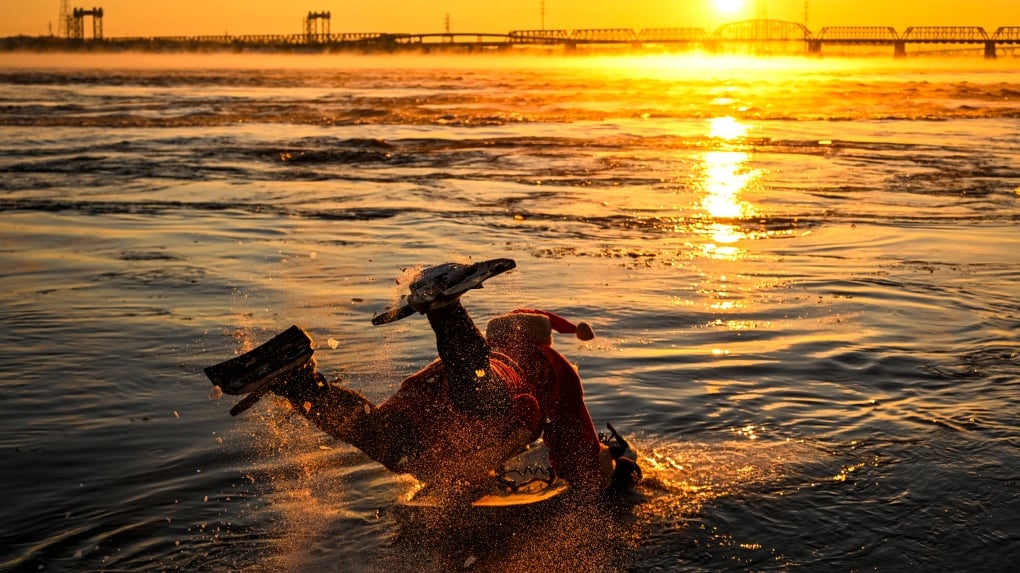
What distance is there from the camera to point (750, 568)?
15.8 feet

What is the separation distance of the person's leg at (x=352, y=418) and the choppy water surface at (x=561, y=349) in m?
0.45

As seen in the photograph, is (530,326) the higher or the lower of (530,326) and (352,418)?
the higher

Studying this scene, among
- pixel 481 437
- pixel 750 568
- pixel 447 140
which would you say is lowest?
pixel 750 568

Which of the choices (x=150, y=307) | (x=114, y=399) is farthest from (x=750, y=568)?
(x=150, y=307)

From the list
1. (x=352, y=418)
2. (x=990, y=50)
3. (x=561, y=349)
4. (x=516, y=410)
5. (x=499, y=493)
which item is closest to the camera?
(x=352, y=418)

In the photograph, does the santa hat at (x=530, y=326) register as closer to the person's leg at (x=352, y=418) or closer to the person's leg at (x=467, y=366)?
the person's leg at (x=467, y=366)

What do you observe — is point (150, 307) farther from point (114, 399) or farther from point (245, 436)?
point (245, 436)

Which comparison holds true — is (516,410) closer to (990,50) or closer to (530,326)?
(530,326)

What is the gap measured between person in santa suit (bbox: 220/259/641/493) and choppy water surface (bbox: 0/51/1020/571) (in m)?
0.34

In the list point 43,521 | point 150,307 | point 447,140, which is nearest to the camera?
point 43,521

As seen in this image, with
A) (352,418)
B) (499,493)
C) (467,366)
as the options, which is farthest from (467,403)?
(499,493)

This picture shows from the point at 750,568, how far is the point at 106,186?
14993 millimetres

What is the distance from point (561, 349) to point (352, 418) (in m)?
3.67

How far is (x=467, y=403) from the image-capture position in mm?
4879
